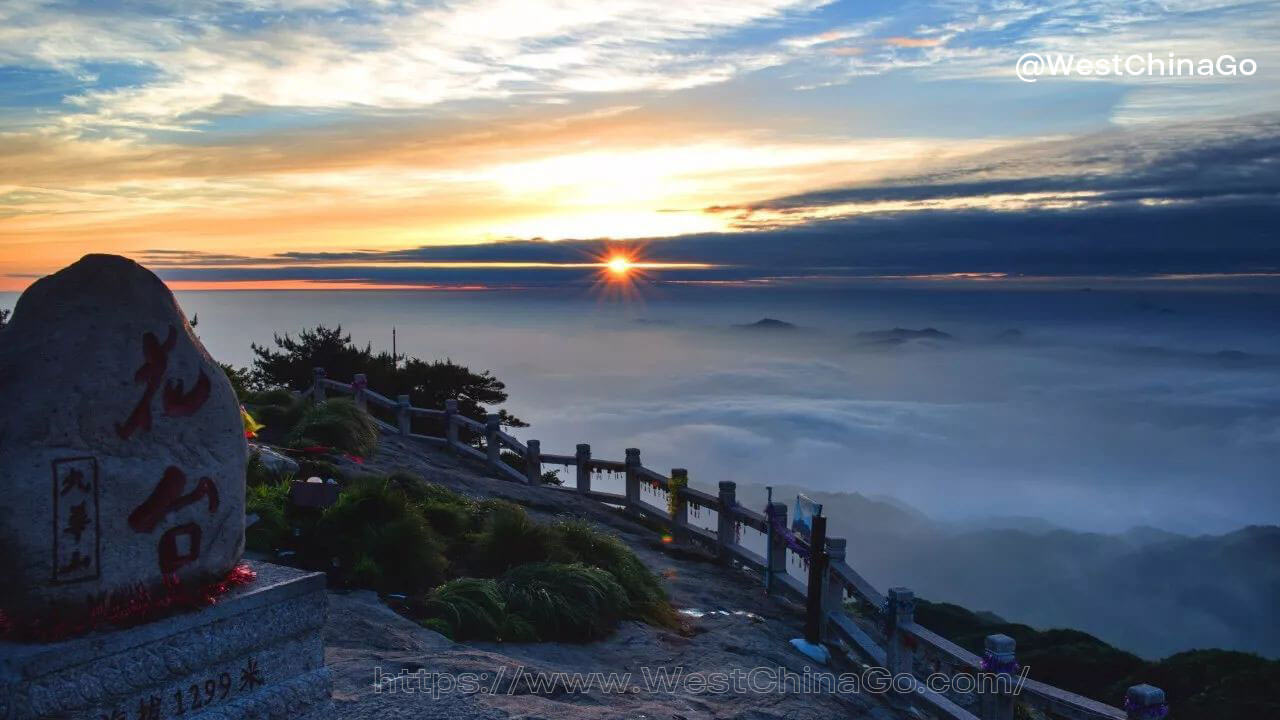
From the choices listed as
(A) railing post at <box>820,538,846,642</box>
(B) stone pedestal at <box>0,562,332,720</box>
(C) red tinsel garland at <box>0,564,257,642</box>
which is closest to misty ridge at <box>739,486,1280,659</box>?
(A) railing post at <box>820,538,846,642</box>

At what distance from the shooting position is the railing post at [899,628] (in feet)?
28.3

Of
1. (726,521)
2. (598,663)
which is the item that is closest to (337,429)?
(726,521)

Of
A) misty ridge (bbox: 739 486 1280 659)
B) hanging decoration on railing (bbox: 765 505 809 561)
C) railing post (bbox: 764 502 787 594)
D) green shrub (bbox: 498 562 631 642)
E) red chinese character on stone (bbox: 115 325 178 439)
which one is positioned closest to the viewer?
red chinese character on stone (bbox: 115 325 178 439)

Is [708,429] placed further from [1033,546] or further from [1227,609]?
[1227,609]

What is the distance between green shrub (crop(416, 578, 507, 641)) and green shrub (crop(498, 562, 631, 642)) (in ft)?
0.73

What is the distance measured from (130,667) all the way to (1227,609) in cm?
11066

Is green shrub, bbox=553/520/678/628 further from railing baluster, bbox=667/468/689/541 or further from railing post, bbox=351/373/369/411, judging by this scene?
railing post, bbox=351/373/369/411

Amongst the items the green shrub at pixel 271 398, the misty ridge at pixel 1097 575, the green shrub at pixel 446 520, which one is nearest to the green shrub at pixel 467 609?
the green shrub at pixel 446 520

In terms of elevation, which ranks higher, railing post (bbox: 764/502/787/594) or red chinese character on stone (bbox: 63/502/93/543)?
red chinese character on stone (bbox: 63/502/93/543)

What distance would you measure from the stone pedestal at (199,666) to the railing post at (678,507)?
895 cm

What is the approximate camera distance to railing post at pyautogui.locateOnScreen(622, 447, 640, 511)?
15625mm

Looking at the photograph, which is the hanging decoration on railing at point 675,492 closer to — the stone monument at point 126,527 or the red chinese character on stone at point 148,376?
the stone monument at point 126,527

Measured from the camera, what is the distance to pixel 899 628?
8.67m

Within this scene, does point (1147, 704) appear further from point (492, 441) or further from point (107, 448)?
point (492, 441)
